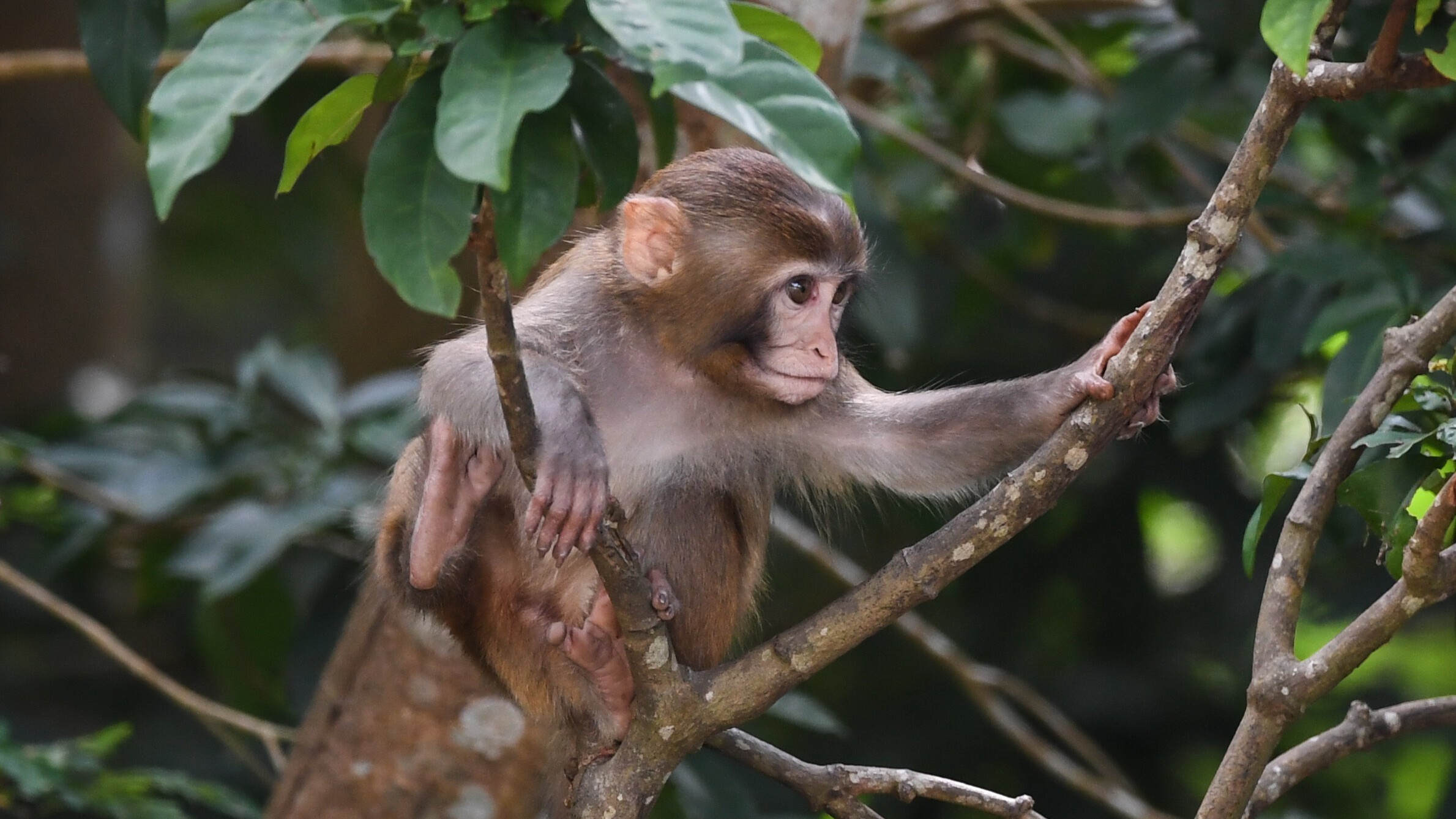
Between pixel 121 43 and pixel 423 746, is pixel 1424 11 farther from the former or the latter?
pixel 423 746

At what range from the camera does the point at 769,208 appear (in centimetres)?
337

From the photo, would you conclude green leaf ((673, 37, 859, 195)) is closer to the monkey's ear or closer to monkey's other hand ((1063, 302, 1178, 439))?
monkey's other hand ((1063, 302, 1178, 439))

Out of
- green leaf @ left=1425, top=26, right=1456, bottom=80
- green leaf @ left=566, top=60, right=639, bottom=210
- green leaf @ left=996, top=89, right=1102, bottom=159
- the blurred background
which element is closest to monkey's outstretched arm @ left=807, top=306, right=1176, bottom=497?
the blurred background

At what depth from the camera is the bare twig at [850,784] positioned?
291 cm

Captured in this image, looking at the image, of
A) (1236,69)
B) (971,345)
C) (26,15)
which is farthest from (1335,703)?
(26,15)

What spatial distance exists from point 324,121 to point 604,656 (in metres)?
1.41

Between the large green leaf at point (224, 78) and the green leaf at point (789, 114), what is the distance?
0.55 metres

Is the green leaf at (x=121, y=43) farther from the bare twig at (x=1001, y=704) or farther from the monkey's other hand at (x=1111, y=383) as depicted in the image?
the bare twig at (x=1001, y=704)

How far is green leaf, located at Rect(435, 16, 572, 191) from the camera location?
199 centimetres

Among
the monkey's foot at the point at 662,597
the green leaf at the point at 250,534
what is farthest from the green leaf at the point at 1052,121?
the monkey's foot at the point at 662,597

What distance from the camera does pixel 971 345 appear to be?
6.52 metres

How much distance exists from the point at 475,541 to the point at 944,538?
1220 millimetres

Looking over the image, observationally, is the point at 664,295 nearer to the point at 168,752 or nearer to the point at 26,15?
the point at 168,752

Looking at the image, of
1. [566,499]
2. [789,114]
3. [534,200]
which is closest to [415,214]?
[534,200]
